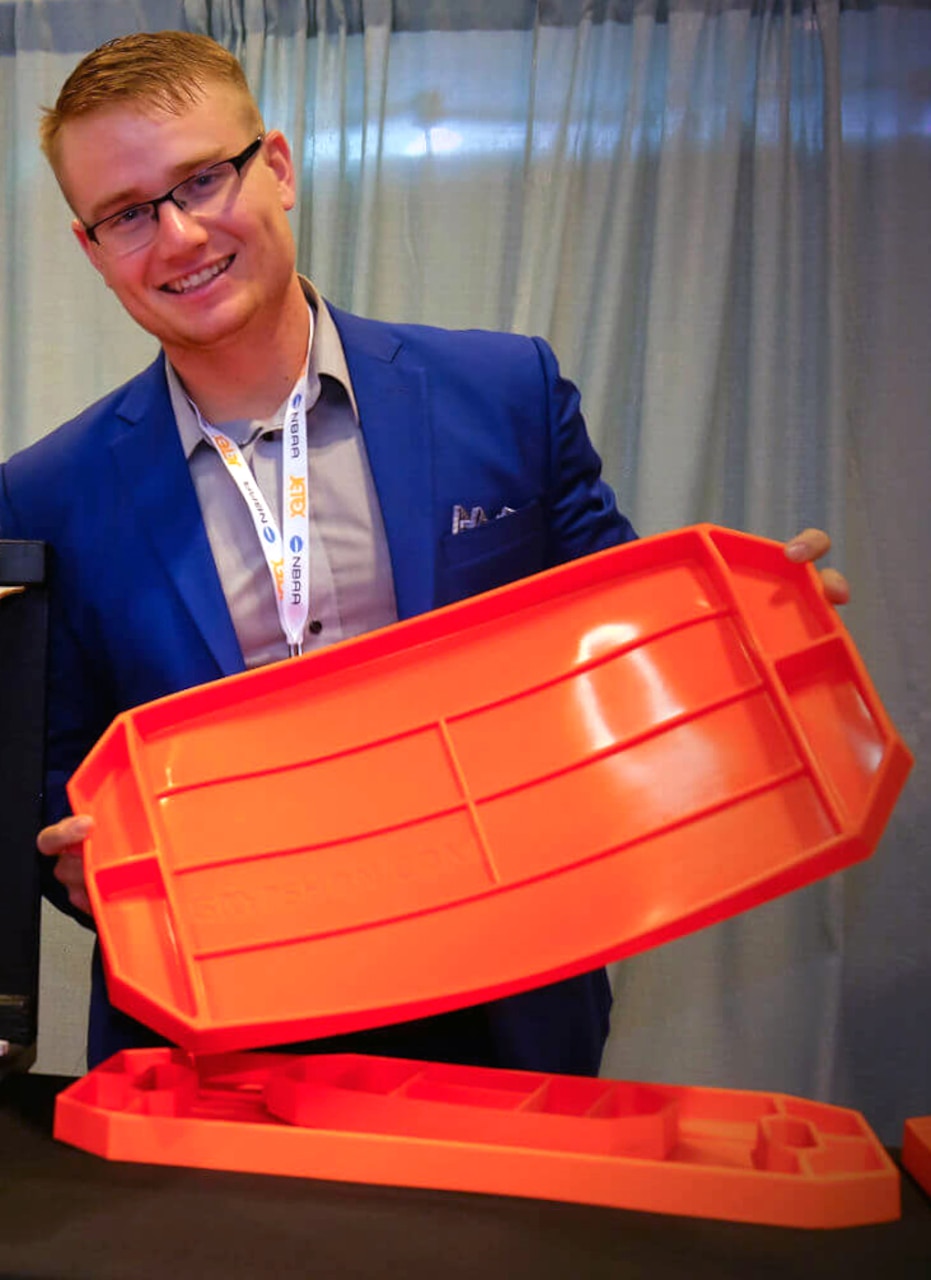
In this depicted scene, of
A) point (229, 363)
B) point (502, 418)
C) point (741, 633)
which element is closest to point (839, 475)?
point (502, 418)

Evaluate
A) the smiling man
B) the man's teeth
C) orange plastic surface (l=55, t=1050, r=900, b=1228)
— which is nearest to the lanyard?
the smiling man

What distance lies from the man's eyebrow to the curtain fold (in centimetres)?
156

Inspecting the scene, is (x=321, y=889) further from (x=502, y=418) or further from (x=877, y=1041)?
(x=877, y=1041)

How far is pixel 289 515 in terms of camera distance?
151 cm

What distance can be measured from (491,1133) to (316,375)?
0.95m

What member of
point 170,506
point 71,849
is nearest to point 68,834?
point 71,849

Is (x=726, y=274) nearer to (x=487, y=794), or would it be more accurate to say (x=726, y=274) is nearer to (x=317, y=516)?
(x=317, y=516)

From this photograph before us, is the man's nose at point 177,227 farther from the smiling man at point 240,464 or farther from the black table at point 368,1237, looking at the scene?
the black table at point 368,1237

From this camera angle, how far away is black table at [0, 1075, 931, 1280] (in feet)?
2.62

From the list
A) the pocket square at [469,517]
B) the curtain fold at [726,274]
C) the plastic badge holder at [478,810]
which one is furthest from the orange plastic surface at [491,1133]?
the curtain fold at [726,274]

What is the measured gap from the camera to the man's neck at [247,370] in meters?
1.55

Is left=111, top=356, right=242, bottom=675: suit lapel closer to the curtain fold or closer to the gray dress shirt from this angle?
the gray dress shirt

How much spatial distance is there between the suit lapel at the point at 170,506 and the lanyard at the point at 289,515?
0.18 ft

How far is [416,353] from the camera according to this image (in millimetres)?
1604
